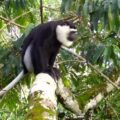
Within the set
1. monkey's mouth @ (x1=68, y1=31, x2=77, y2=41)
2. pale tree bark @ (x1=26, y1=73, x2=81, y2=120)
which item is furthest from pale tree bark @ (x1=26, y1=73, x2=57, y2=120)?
monkey's mouth @ (x1=68, y1=31, x2=77, y2=41)

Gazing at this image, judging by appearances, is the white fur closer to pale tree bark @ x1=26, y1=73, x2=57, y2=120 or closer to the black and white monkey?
the black and white monkey

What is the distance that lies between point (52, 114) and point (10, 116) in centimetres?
275

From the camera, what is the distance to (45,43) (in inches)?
125

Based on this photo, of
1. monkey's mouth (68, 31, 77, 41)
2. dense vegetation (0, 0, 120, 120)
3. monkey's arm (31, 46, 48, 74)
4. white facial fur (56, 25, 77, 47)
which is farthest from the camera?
monkey's mouth (68, 31, 77, 41)

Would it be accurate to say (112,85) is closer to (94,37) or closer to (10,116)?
(94,37)

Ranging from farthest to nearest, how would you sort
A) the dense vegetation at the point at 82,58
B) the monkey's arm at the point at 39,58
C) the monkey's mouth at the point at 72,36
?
the monkey's mouth at the point at 72,36
the monkey's arm at the point at 39,58
the dense vegetation at the point at 82,58

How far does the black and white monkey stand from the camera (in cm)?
305

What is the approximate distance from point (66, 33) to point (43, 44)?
0.85ft

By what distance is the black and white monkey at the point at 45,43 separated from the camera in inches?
120

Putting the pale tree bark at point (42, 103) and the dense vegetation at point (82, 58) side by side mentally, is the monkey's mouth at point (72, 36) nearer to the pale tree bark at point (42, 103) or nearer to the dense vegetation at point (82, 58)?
the dense vegetation at point (82, 58)

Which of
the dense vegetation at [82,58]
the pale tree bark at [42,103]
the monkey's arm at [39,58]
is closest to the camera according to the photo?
the pale tree bark at [42,103]

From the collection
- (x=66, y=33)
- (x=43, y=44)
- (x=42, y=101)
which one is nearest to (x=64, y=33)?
(x=66, y=33)

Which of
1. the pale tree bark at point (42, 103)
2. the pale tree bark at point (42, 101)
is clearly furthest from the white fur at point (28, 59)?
the pale tree bark at point (42, 103)

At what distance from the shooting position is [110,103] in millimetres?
3301
